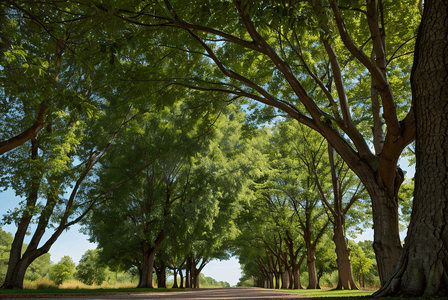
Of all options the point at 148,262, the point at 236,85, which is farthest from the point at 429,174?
the point at 148,262

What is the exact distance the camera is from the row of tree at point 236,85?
14.0 ft

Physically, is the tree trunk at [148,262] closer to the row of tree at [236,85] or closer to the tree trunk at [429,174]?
the row of tree at [236,85]

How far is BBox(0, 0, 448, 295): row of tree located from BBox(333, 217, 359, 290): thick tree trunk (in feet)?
0.39

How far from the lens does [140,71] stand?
7426 mm

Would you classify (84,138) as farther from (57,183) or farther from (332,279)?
(332,279)

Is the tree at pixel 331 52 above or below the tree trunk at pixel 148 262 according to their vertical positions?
above

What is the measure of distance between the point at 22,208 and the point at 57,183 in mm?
2112

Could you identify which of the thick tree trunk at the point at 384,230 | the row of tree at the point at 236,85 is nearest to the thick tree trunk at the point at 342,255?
the row of tree at the point at 236,85

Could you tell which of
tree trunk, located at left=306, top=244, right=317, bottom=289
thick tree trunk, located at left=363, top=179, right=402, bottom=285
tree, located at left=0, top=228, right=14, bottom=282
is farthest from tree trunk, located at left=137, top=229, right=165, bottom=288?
tree, located at left=0, top=228, right=14, bottom=282

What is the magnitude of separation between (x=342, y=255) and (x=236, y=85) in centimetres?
1168

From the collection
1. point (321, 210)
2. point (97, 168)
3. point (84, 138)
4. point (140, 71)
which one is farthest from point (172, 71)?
point (321, 210)

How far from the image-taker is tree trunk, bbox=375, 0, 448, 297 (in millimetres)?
3701

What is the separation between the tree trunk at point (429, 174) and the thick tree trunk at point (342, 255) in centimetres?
1229

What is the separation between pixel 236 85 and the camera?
10500 mm
